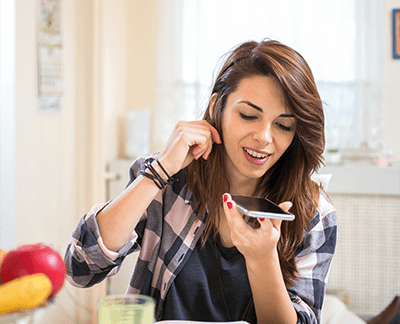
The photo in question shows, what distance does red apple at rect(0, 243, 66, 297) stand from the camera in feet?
1.63

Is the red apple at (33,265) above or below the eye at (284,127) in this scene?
below

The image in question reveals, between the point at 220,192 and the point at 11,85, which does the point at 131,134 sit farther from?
the point at 220,192

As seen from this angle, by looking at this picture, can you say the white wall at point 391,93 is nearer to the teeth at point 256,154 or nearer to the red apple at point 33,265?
the teeth at point 256,154

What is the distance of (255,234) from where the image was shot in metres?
0.92

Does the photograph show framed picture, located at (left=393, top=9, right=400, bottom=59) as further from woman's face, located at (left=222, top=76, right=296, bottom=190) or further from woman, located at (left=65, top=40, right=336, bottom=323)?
woman's face, located at (left=222, top=76, right=296, bottom=190)

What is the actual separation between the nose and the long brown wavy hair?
8 centimetres

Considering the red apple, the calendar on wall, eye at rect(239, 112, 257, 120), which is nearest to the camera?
the red apple

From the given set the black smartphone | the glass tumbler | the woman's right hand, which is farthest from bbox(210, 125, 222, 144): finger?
the glass tumbler

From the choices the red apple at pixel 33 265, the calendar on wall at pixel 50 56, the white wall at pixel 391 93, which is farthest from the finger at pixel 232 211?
the white wall at pixel 391 93

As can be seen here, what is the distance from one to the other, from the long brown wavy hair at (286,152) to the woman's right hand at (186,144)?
0.25ft

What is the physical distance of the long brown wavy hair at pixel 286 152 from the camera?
1113 mm

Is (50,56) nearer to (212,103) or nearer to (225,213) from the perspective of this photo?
(212,103)

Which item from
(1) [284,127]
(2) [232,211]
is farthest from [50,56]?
(2) [232,211]

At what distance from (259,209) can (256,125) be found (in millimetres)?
334
